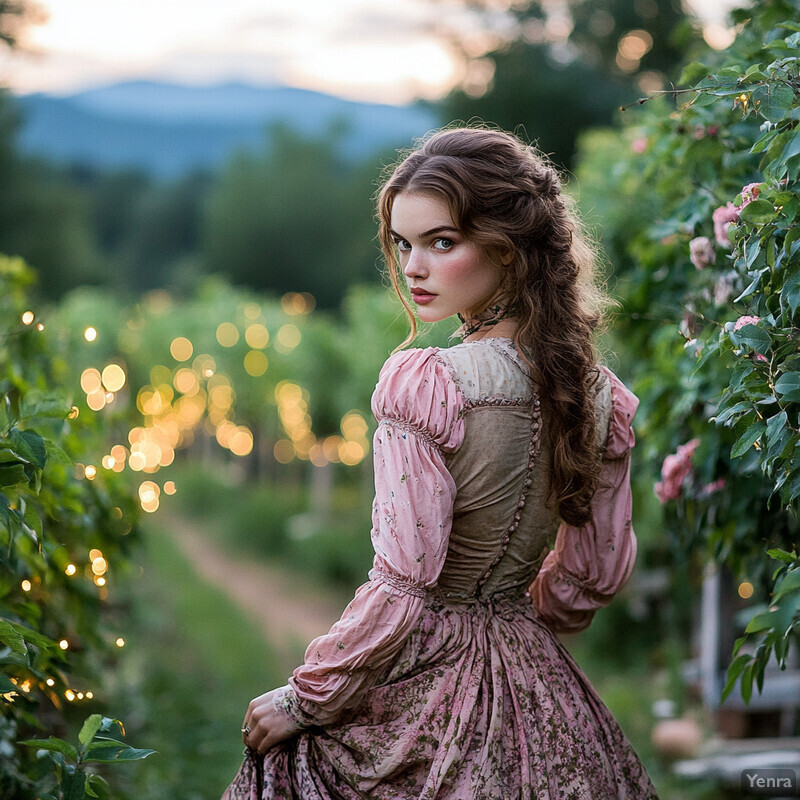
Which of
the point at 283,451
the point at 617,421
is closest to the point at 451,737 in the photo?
the point at 617,421

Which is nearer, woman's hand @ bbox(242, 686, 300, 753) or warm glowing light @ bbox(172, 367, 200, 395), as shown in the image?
woman's hand @ bbox(242, 686, 300, 753)

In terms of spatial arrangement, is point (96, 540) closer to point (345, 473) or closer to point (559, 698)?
point (559, 698)

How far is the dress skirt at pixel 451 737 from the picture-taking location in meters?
1.65

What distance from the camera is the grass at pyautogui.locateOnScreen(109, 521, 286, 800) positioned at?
4.62 metres

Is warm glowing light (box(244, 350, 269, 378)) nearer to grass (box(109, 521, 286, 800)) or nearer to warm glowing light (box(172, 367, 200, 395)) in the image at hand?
warm glowing light (box(172, 367, 200, 395))

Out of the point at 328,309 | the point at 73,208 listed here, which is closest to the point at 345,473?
the point at 328,309

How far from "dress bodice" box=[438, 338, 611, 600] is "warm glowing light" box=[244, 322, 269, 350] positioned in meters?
16.3

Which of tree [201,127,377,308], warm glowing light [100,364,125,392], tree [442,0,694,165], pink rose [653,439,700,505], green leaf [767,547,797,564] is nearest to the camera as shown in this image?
green leaf [767,547,797,564]

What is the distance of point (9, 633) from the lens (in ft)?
5.22

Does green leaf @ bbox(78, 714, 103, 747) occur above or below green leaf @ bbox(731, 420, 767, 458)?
below

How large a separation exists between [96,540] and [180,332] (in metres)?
19.7

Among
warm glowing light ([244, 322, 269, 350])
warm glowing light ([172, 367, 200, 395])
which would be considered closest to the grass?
warm glowing light ([244, 322, 269, 350])

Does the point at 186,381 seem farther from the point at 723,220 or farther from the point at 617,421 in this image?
the point at 617,421

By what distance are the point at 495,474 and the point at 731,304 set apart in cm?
84
